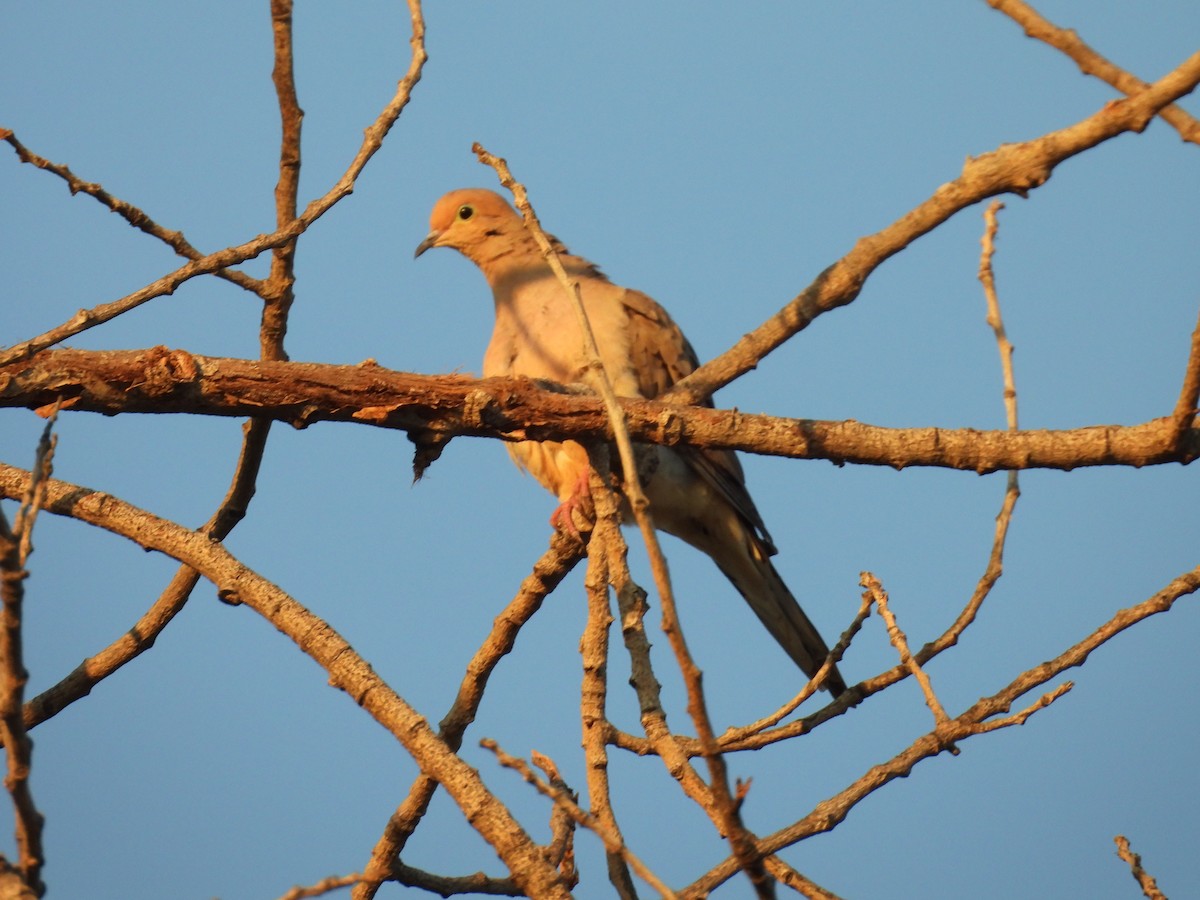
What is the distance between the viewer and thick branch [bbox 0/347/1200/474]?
2836 millimetres

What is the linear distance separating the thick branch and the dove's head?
3117 millimetres

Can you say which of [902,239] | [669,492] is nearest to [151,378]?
[902,239]

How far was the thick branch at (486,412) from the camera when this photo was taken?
284 centimetres

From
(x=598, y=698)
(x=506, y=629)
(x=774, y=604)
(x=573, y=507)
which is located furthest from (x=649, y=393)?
(x=598, y=698)

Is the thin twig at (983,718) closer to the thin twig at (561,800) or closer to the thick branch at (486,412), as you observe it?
the thick branch at (486,412)

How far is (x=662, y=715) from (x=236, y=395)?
44.4 inches

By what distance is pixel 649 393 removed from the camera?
17.2ft

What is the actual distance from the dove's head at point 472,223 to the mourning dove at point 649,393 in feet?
1.21

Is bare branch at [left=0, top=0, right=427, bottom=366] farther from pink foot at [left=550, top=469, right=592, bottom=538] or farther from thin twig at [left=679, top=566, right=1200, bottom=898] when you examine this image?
thin twig at [left=679, top=566, right=1200, bottom=898]

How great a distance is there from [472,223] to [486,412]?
339 centimetres

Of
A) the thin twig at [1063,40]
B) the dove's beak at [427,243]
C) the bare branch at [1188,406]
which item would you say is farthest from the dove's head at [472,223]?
the thin twig at [1063,40]

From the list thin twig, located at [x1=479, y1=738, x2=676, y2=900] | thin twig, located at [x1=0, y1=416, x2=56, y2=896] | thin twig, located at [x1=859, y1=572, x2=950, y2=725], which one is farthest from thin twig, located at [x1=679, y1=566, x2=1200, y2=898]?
thin twig, located at [x1=0, y1=416, x2=56, y2=896]

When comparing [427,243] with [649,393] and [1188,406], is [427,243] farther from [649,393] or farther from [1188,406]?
[1188,406]

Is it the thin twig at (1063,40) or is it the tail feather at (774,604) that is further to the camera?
the tail feather at (774,604)
